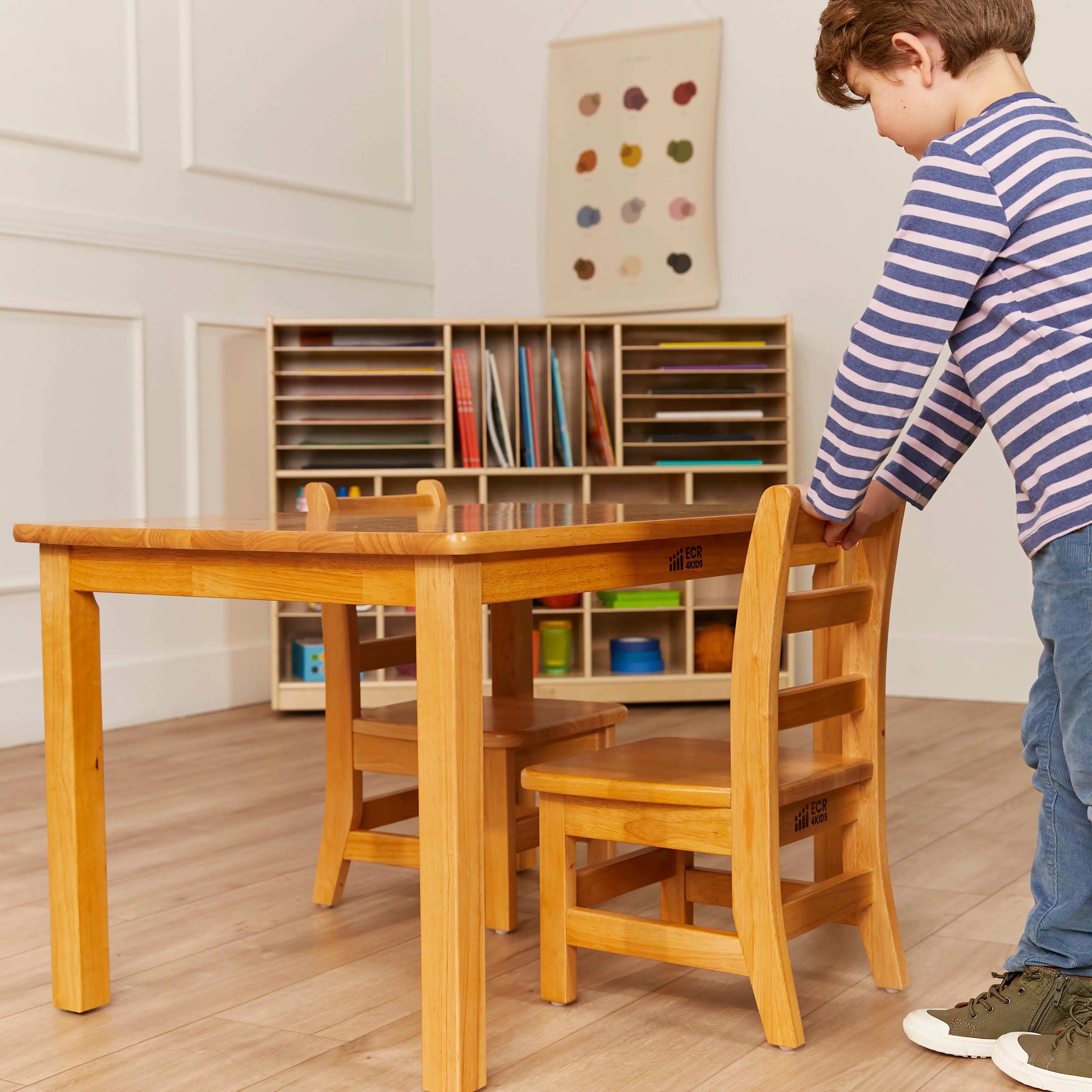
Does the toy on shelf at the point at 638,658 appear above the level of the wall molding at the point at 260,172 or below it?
below

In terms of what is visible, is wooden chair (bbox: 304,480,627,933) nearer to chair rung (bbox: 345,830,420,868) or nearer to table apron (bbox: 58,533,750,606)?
chair rung (bbox: 345,830,420,868)

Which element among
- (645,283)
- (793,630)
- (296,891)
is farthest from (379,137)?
(793,630)

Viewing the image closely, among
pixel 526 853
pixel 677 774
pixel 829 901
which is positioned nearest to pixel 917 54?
pixel 677 774

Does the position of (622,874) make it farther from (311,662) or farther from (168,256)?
(168,256)

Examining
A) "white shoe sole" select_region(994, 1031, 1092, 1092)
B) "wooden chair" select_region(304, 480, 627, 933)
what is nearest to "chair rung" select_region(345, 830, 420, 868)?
"wooden chair" select_region(304, 480, 627, 933)

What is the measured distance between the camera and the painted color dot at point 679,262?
4.86 metres

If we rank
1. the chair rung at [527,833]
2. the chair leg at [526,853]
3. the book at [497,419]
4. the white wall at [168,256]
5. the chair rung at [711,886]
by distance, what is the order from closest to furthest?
the chair rung at [711,886] < the chair rung at [527,833] < the chair leg at [526,853] < the white wall at [168,256] < the book at [497,419]

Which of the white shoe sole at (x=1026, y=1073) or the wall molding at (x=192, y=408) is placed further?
the wall molding at (x=192, y=408)

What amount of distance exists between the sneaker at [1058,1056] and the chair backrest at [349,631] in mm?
1108

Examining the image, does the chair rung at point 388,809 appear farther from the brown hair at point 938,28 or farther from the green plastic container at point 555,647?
the green plastic container at point 555,647

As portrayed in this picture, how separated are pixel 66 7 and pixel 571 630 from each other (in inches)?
97.7

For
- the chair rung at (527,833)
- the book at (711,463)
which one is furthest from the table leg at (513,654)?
the book at (711,463)

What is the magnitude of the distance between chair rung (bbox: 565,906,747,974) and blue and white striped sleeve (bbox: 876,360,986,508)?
2.04 feet

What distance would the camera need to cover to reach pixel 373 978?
2.00 meters
